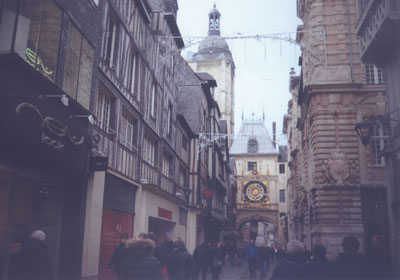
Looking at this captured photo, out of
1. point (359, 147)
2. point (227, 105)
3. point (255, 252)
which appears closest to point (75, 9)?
point (255, 252)

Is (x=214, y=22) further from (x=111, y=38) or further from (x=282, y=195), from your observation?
(x=111, y=38)

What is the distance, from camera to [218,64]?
2837 inches

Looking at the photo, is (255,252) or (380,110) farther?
(380,110)

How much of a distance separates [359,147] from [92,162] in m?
15.8

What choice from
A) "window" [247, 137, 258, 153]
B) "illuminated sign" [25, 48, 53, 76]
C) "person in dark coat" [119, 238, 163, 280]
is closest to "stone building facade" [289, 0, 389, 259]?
"illuminated sign" [25, 48, 53, 76]

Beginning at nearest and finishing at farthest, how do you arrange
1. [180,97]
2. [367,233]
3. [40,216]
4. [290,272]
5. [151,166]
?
[290,272], [40,216], [151,166], [367,233], [180,97]

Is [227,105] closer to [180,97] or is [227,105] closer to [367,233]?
[180,97]

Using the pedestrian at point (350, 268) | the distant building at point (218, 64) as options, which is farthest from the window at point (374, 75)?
the distant building at point (218, 64)

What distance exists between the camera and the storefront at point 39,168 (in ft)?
25.1

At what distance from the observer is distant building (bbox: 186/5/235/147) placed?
233 feet

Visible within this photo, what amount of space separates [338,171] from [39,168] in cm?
1668

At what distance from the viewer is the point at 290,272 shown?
5.08m

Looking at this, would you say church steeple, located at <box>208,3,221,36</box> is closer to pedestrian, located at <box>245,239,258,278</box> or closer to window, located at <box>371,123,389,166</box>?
window, located at <box>371,123,389,166</box>

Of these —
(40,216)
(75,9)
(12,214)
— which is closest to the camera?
(12,214)
